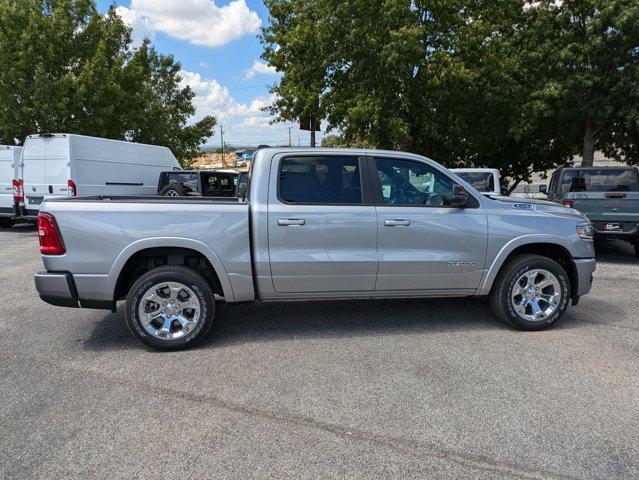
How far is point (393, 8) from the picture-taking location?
1408 centimetres

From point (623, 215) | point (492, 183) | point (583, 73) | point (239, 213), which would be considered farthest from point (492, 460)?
point (583, 73)

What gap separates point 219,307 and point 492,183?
8.17m

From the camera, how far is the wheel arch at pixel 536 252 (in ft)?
14.9

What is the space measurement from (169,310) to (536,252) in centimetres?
381

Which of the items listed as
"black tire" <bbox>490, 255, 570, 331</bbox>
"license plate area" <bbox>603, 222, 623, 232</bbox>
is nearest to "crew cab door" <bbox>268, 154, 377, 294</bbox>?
"black tire" <bbox>490, 255, 570, 331</bbox>

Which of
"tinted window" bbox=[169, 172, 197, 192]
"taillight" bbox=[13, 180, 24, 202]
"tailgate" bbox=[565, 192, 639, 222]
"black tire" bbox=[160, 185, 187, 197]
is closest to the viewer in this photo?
"tailgate" bbox=[565, 192, 639, 222]

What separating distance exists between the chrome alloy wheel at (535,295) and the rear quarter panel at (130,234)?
2767 millimetres

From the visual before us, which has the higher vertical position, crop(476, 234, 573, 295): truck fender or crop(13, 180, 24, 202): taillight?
crop(13, 180, 24, 202): taillight

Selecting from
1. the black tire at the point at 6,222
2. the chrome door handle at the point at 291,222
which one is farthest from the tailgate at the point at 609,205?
the black tire at the point at 6,222

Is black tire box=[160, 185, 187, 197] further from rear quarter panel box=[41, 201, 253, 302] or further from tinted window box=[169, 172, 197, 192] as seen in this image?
rear quarter panel box=[41, 201, 253, 302]

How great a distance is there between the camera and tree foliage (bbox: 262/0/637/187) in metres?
14.7

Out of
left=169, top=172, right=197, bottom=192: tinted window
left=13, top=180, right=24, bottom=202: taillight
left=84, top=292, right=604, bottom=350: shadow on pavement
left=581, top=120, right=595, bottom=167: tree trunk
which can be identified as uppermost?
left=581, top=120, right=595, bottom=167: tree trunk

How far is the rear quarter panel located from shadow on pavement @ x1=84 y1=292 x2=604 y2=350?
0.75 metres

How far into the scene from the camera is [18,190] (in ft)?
38.6
